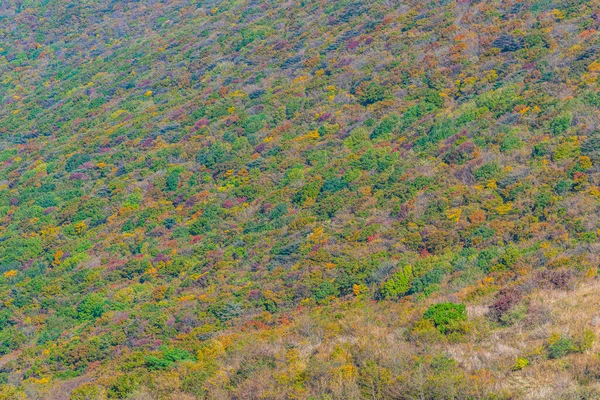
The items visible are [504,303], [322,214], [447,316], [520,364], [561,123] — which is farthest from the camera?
[322,214]

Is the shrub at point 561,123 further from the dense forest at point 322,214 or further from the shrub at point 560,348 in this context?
the shrub at point 560,348

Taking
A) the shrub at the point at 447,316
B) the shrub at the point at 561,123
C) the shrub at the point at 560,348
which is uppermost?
the shrub at the point at 560,348

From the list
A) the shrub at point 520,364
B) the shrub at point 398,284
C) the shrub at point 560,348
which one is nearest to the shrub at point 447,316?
the shrub at point 520,364

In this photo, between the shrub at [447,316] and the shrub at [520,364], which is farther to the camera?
the shrub at [447,316]

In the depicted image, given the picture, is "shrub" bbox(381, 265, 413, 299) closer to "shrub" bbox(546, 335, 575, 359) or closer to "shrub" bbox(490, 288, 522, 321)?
"shrub" bbox(490, 288, 522, 321)

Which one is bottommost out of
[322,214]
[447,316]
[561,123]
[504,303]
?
[322,214]

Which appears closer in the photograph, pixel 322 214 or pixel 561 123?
pixel 561 123

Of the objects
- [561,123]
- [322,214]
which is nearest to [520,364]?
[322,214]

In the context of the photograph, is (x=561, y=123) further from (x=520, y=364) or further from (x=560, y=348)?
(x=520, y=364)
